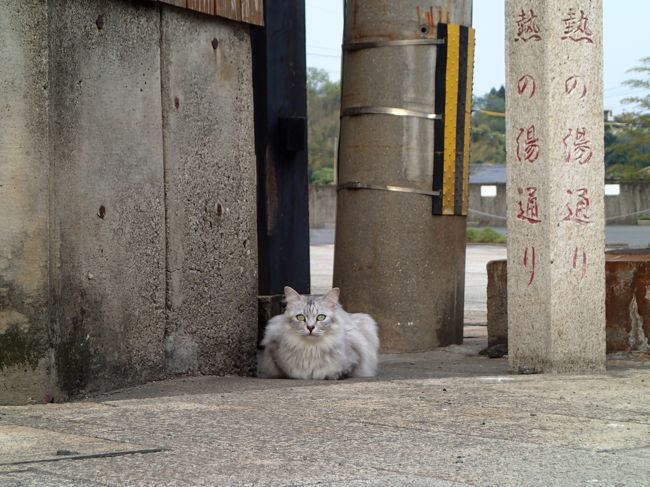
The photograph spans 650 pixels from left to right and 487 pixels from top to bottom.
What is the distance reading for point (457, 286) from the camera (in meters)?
11.1

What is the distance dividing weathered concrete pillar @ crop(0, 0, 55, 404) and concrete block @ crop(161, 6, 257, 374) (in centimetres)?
136

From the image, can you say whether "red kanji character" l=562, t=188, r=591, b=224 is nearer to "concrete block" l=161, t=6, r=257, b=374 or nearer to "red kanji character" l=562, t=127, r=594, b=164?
"red kanji character" l=562, t=127, r=594, b=164

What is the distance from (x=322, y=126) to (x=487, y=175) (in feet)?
87.1

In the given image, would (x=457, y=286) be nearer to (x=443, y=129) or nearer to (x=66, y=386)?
(x=443, y=129)

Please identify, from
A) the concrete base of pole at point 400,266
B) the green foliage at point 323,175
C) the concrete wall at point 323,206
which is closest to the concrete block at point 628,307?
the concrete base of pole at point 400,266

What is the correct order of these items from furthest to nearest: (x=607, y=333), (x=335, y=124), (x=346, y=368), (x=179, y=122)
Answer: (x=335, y=124) → (x=607, y=333) → (x=346, y=368) → (x=179, y=122)

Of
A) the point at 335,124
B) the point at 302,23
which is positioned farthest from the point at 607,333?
the point at 335,124

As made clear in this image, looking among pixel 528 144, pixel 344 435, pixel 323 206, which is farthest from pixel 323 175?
pixel 344 435

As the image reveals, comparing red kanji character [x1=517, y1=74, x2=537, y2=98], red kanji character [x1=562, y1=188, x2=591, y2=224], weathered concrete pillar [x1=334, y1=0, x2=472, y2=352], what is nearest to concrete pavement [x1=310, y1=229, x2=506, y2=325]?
weathered concrete pillar [x1=334, y1=0, x2=472, y2=352]

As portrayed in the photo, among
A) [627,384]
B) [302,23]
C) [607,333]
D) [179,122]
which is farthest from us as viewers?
[302,23]

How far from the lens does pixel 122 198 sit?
7.18 meters

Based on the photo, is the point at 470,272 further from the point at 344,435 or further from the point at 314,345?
the point at 344,435

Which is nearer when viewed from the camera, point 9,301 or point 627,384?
point 9,301

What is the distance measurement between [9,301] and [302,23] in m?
4.99
